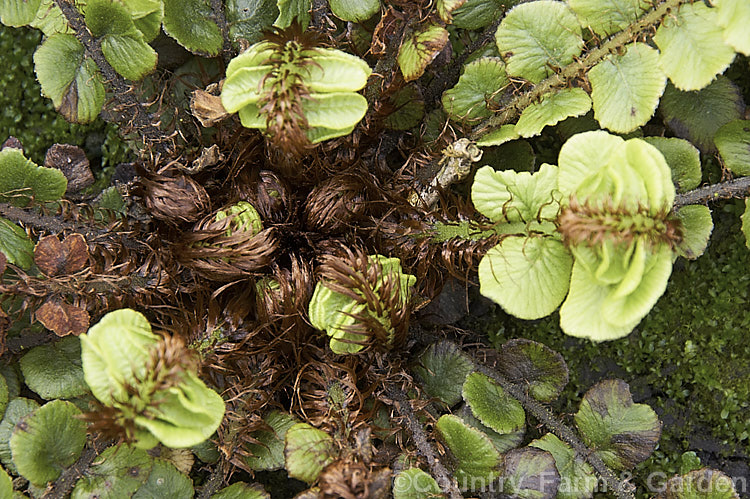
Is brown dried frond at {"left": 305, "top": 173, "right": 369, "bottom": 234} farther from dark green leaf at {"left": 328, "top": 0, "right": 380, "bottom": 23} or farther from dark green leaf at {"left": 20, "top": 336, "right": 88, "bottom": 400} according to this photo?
dark green leaf at {"left": 20, "top": 336, "right": 88, "bottom": 400}

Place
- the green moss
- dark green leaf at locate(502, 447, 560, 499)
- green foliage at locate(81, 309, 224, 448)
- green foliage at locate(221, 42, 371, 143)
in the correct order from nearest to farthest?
green foliage at locate(81, 309, 224, 448)
green foliage at locate(221, 42, 371, 143)
dark green leaf at locate(502, 447, 560, 499)
the green moss

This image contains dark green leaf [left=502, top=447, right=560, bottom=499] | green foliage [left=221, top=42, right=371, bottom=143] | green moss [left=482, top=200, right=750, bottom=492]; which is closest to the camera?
green foliage [left=221, top=42, right=371, bottom=143]

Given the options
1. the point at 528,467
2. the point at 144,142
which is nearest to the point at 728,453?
the point at 528,467

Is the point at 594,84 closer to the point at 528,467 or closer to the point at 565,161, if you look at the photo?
the point at 565,161

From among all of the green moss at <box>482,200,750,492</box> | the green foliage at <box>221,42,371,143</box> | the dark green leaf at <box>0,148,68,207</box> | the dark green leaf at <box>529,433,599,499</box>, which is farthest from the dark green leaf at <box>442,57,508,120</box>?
the dark green leaf at <box>0,148,68,207</box>

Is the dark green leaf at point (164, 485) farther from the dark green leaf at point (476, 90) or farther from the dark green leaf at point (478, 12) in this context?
the dark green leaf at point (478, 12)

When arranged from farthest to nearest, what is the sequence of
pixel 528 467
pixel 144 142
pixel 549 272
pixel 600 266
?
pixel 144 142, pixel 528 467, pixel 549 272, pixel 600 266

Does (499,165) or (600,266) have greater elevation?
(600,266)

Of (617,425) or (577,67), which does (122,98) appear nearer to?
(577,67)
